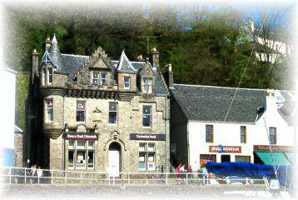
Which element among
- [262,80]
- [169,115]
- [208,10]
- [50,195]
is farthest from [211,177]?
[208,10]

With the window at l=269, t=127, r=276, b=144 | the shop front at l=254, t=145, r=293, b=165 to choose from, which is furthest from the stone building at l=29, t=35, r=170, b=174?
the window at l=269, t=127, r=276, b=144

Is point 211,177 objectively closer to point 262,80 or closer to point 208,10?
point 262,80

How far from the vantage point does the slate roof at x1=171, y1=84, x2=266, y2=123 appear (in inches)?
2067

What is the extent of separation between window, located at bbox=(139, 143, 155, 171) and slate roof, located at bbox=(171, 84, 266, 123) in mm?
4302

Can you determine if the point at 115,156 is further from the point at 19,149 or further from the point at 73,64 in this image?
the point at 73,64

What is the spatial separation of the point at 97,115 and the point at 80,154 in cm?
339

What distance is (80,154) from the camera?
47.8 metres

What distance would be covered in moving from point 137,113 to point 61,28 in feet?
65.8

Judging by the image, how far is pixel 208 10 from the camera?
73.4 metres

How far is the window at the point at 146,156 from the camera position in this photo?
4953 cm

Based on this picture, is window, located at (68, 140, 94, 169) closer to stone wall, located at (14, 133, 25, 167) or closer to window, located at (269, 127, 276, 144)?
stone wall, located at (14, 133, 25, 167)

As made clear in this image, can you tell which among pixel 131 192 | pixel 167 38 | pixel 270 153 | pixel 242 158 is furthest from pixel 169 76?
pixel 131 192

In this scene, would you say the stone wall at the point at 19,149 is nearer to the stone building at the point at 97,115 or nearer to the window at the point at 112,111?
the stone building at the point at 97,115

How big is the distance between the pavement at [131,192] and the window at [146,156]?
11600 mm
